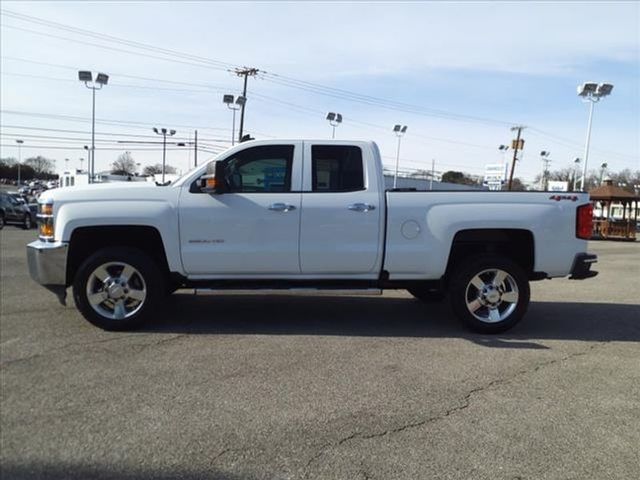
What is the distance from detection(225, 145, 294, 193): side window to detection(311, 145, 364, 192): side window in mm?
290

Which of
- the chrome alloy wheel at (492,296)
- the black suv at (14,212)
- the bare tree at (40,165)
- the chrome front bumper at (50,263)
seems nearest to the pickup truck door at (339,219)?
the chrome alloy wheel at (492,296)

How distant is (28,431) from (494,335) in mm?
4564

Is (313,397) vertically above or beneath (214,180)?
beneath

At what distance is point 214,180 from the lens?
18.5 feet

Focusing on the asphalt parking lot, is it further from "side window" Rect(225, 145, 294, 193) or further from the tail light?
"side window" Rect(225, 145, 294, 193)

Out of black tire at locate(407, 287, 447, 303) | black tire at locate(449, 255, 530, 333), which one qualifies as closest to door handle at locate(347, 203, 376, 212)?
black tire at locate(449, 255, 530, 333)

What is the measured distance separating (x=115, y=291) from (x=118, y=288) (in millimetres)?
43

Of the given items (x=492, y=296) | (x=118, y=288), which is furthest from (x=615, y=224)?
(x=118, y=288)

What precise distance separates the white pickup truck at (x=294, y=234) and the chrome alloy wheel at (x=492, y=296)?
0.04 feet

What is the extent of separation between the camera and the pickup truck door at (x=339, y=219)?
229 inches

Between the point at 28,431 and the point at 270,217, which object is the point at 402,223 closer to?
the point at 270,217

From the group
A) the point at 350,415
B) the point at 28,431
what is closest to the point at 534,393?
the point at 350,415

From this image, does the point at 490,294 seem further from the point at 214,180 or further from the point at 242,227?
→ the point at 214,180

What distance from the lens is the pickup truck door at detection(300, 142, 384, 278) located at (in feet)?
19.1
